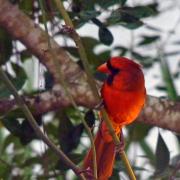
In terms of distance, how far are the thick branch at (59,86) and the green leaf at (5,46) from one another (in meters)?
0.14

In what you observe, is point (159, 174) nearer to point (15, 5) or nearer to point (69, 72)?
point (69, 72)

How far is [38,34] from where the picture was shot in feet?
4.89

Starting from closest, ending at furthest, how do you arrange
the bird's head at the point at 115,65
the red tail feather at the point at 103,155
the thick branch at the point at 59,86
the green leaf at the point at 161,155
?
the bird's head at the point at 115,65
the red tail feather at the point at 103,155
the thick branch at the point at 59,86
the green leaf at the point at 161,155

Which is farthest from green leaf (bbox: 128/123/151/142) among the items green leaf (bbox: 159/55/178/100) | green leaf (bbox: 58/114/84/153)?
green leaf (bbox: 58/114/84/153)

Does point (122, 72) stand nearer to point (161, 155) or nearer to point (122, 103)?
point (122, 103)

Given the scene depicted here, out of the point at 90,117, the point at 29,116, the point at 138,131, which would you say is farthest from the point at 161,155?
the point at 29,116

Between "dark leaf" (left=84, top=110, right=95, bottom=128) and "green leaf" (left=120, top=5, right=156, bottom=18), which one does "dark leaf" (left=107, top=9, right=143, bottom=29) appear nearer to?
"green leaf" (left=120, top=5, right=156, bottom=18)

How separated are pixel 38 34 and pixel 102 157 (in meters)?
0.32

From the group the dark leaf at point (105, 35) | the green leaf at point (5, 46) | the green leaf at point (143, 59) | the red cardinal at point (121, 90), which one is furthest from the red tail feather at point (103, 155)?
the green leaf at point (143, 59)

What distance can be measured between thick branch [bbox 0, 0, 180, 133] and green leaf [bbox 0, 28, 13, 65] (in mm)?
144

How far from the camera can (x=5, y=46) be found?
1.64 metres

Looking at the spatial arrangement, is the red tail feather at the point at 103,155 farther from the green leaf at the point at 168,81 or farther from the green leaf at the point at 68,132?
the green leaf at the point at 168,81

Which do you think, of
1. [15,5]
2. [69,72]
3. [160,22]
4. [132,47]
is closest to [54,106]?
[69,72]

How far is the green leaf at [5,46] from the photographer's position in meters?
1.64
